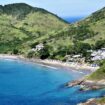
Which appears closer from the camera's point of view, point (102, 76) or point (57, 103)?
point (57, 103)

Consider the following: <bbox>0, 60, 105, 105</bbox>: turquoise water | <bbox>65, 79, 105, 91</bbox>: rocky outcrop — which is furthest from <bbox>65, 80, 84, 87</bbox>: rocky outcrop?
<bbox>0, 60, 105, 105</bbox>: turquoise water

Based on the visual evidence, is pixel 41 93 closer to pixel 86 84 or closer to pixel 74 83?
pixel 74 83

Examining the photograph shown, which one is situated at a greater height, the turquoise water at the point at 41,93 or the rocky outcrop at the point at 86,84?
the rocky outcrop at the point at 86,84

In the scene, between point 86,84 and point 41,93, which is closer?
point 41,93

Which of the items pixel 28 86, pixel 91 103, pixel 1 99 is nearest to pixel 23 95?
pixel 1 99

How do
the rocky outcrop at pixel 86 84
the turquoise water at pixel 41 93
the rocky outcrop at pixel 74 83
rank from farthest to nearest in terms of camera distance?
the rocky outcrop at pixel 74 83 → the rocky outcrop at pixel 86 84 → the turquoise water at pixel 41 93

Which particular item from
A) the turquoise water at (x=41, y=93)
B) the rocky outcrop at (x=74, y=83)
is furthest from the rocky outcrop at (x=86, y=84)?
the turquoise water at (x=41, y=93)

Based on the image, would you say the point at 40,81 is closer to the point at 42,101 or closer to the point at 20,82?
the point at 20,82

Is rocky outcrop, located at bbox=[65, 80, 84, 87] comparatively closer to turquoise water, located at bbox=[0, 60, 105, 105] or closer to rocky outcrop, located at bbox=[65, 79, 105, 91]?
rocky outcrop, located at bbox=[65, 79, 105, 91]

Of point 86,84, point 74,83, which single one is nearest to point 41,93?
point 74,83

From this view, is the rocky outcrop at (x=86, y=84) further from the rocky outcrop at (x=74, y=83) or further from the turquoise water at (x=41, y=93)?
the turquoise water at (x=41, y=93)

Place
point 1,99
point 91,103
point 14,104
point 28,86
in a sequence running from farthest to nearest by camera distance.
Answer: point 28,86 < point 1,99 < point 14,104 < point 91,103
